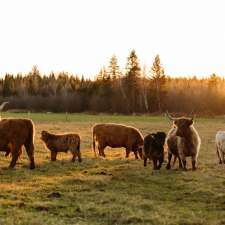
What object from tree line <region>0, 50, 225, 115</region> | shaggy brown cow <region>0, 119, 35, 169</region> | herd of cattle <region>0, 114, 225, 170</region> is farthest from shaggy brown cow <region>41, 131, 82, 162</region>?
tree line <region>0, 50, 225, 115</region>

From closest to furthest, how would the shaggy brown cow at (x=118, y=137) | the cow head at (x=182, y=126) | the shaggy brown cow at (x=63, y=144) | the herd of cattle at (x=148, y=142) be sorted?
1. the herd of cattle at (x=148, y=142)
2. the cow head at (x=182, y=126)
3. the shaggy brown cow at (x=63, y=144)
4. the shaggy brown cow at (x=118, y=137)

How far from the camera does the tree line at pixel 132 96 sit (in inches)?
3376

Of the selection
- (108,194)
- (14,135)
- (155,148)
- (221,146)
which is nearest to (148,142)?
(155,148)

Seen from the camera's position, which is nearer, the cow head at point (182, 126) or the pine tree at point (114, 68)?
the cow head at point (182, 126)

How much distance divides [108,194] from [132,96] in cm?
7464

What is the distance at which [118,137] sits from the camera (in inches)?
885

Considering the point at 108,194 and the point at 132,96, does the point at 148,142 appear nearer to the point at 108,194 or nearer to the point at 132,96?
the point at 108,194

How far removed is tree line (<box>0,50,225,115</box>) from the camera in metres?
85.8

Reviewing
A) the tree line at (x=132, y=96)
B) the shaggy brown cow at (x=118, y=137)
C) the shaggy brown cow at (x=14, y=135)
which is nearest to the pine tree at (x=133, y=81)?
the tree line at (x=132, y=96)

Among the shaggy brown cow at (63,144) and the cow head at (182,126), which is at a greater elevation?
the cow head at (182,126)

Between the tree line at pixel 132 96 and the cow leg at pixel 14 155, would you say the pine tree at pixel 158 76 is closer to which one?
the tree line at pixel 132 96

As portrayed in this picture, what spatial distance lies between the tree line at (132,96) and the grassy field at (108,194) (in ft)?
223

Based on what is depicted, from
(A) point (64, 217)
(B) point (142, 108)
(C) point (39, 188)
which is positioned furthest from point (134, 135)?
(B) point (142, 108)

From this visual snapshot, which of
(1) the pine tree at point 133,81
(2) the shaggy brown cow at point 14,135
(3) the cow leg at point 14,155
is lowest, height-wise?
(3) the cow leg at point 14,155
